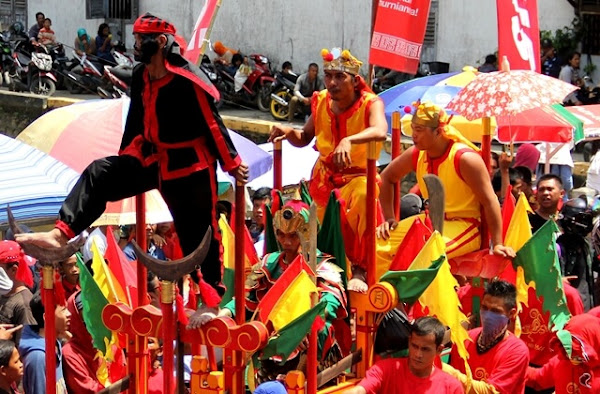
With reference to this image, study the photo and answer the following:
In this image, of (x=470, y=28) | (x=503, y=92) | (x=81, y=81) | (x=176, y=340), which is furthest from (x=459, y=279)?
(x=81, y=81)

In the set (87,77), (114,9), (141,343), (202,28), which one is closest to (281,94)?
(87,77)

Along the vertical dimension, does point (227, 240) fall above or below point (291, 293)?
below

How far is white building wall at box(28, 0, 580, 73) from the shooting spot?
1812cm

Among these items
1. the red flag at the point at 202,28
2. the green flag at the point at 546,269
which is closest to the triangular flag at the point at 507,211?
the green flag at the point at 546,269

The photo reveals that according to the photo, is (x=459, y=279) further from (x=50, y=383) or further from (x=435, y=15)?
(x=435, y=15)

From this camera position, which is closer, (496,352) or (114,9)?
(496,352)

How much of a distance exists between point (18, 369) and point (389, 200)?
9.14ft

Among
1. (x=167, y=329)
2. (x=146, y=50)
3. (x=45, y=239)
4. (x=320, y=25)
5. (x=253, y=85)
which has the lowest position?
(x=253, y=85)

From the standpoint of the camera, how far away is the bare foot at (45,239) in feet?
16.6

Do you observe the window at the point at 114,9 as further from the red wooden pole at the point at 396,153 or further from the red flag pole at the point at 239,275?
the red flag pole at the point at 239,275

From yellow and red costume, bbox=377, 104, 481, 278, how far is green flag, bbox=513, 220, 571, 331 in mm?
327

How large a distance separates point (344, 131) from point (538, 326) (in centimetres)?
181

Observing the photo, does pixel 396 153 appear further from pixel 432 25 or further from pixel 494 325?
pixel 432 25

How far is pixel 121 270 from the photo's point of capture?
6445 millimetres
